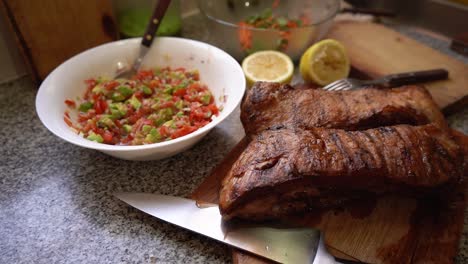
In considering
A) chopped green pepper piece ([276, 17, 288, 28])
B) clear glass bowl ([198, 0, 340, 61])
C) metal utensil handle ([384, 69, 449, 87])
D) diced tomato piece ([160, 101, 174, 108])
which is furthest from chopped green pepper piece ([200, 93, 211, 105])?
metal utensil handle ([384, 69, 449, 87])

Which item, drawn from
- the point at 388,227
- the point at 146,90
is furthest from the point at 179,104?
the point at 388,227

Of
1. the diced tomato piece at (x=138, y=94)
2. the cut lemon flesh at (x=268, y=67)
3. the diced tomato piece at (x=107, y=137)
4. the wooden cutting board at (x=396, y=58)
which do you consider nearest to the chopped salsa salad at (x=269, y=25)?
the cut lemon flesh at (x=268, y=67)

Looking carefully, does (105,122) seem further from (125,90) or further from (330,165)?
(330,165)

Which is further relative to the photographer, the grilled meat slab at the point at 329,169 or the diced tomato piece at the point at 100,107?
the diced tomato piece at the point at 100,107

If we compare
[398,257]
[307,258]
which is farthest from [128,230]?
[398,257]

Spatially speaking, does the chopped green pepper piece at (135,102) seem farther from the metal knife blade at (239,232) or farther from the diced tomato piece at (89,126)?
the metal knife blade at (239,232)
